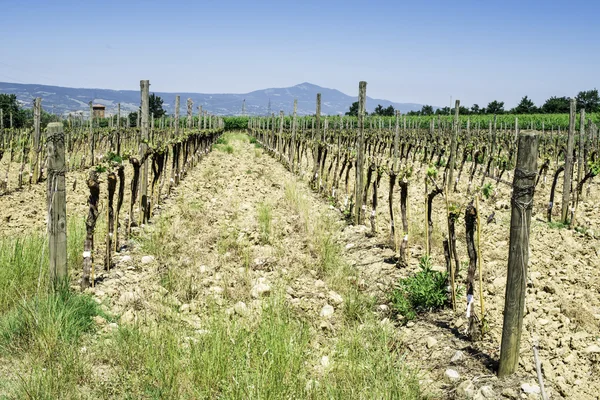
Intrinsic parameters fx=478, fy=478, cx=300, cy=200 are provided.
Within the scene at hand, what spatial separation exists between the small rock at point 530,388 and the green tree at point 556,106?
66695mm

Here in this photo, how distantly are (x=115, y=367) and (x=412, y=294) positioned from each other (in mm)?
2846

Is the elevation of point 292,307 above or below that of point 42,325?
below

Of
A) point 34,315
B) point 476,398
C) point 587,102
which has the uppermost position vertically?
point 587,102

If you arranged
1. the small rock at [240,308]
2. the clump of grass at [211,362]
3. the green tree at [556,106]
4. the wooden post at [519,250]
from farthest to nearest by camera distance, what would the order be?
the green tree at [556,106] < the small rock at [240,308] < the wooden post at [519,250] < the clump of grass at [211,362]

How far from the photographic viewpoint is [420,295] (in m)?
4.77

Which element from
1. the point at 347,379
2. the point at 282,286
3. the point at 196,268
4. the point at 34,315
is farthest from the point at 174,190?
the point at 347,379

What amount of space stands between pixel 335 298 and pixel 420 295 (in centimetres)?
87

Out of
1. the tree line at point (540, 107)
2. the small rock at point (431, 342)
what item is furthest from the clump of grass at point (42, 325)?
the tree line at point (540, 107)

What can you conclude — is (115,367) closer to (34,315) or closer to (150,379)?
(150,379)

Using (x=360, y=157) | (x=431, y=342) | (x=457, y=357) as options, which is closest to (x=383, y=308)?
(x=431, y=342)

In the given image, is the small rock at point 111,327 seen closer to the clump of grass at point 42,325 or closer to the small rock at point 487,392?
the clump of grass at point 42,325

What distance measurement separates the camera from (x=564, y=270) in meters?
5.55

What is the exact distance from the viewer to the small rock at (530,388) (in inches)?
124

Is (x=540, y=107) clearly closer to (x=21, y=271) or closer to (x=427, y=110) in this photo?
(x=427, y=110)
